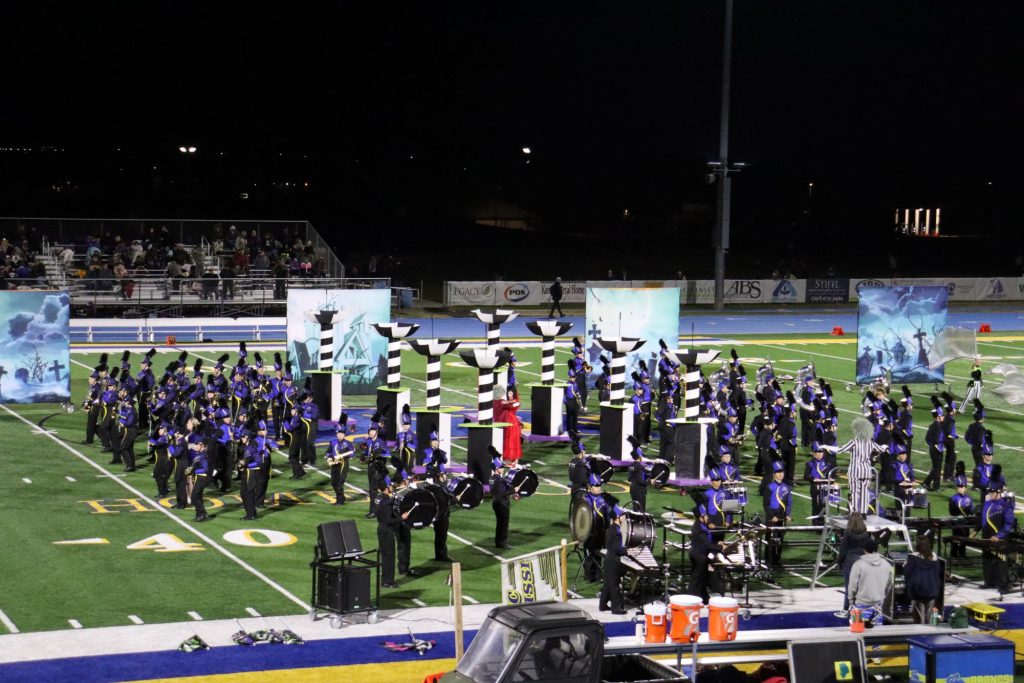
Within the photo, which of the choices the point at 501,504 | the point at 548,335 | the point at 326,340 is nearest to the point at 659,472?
the point at 501,504

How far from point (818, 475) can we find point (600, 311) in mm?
11032

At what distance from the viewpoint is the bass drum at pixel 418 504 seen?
51.3ft

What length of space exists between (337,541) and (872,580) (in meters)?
5.46

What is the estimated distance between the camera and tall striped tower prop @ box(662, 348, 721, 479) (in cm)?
2247

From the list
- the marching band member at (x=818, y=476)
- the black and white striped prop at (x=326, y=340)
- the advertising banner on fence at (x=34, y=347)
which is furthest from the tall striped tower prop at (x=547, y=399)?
the advertising banner on fence at (x=34, y=347)

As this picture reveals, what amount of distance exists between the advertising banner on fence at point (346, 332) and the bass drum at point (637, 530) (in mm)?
14323

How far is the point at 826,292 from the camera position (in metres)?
58.1

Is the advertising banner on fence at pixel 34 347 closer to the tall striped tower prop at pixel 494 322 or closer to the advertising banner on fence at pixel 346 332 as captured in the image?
the advertising banner on fence at pixel 346 332

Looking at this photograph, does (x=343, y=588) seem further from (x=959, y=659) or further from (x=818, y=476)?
(x=818, y=476)

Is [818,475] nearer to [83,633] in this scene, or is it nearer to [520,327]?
[83,633]

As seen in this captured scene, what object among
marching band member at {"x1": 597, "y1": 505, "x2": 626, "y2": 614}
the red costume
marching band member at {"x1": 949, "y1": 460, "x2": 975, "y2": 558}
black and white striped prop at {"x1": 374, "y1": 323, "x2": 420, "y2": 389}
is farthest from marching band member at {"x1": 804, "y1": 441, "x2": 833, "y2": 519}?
black and white striped prop at {"x1": 374, "y1": 323, "x2": 420, "y2": 389}

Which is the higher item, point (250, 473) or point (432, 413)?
point (432, 413)

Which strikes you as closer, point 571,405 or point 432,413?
point 432,413

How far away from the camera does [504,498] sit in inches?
671
